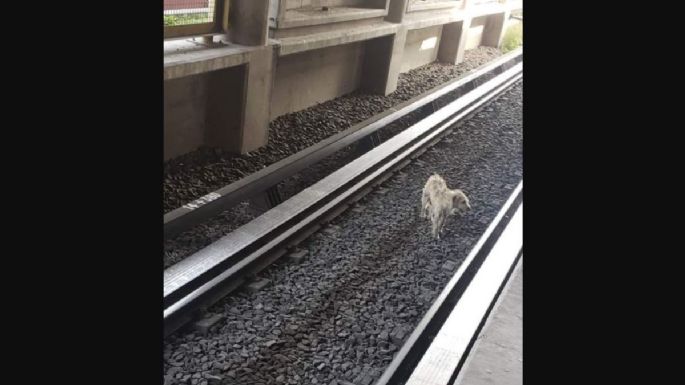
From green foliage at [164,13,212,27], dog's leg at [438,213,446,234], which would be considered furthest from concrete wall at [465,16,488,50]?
green foliage at [164,13,212,27]

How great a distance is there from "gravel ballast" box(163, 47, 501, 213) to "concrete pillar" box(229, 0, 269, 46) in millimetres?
1034

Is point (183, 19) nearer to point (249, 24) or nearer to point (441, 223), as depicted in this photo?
point (249, 24)

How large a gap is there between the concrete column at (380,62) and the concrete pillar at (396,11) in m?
0.16

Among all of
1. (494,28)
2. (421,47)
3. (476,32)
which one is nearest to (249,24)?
(421,47)

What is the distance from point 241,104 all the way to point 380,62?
3.83 metres

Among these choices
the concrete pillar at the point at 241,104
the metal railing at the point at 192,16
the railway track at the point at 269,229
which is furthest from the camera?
→ the concrete pillar at the point at 241,104

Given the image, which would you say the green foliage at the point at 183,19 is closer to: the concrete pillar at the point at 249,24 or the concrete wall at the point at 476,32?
the concrete pillar at the point at 249,24

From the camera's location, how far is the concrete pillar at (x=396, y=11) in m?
8.87

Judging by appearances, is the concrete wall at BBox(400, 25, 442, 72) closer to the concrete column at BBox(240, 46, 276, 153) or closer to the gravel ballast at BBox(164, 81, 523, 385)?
the gravel ballast at BBox(164, 81, 523, 385)

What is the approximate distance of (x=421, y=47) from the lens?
1073cm

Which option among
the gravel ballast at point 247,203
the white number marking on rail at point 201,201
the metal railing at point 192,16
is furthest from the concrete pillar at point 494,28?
the white number marking on rail at point 201,201
